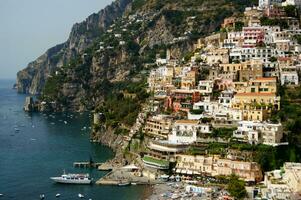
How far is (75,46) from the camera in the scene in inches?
7436

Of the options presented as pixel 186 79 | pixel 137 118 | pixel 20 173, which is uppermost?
pixel 186 79

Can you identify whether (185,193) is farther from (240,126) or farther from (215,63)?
(215,63)

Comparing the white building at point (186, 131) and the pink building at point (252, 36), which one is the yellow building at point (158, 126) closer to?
the white building at point (186, 131)

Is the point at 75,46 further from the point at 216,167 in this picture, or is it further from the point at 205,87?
the point at 216,167

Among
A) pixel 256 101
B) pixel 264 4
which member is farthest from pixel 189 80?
pixel 264 4

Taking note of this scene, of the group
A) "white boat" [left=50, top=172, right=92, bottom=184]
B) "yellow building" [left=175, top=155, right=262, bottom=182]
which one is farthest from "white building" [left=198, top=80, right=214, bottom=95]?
"white boat" [left=50, top=172, right=92, bottom=184]

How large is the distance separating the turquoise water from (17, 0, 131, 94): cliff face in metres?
69.0

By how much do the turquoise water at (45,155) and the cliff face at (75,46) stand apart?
6903cm

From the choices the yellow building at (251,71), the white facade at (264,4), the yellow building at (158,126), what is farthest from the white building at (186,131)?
the white facade at (264,4)

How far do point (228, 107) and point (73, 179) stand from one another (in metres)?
16.0

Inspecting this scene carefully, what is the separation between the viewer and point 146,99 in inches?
2995

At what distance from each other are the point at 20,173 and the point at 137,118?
1681 centimetres

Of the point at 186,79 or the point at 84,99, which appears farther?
the point at 84,99

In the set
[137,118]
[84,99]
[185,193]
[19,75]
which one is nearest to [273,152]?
[185,193]
